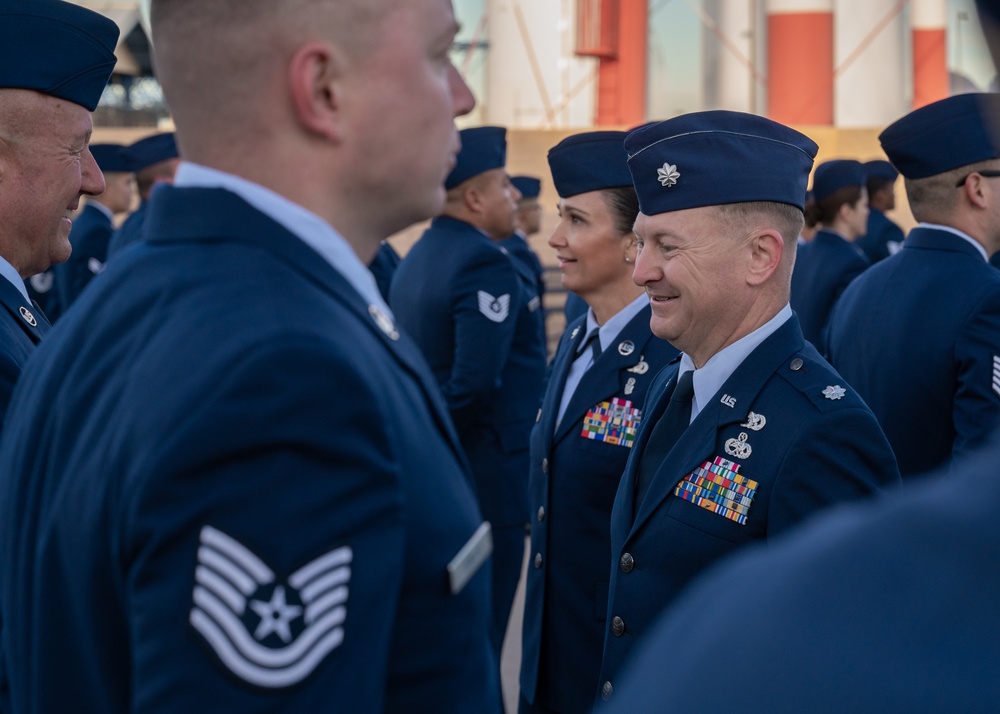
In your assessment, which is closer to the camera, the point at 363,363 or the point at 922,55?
the point at 363,363

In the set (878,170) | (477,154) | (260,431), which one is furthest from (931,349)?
(878,170)

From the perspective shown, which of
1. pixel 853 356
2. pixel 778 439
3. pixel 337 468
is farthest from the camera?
pixel 853 356

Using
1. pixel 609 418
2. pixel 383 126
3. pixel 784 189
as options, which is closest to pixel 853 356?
pixel 609 418

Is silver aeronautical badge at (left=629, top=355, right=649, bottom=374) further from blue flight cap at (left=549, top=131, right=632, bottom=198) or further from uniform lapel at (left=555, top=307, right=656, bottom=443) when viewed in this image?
blue flight cap at (left=549, top=131, right=632, bottom=198)

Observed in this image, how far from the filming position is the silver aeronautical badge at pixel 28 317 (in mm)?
2012

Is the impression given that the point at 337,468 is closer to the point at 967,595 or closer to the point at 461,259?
the point at 967,595

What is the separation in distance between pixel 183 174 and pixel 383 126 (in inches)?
7.8

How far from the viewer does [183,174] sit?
3.56 ft

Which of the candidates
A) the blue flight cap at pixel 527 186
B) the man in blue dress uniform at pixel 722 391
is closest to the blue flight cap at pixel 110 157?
the blue flight cap at pixel 527 186

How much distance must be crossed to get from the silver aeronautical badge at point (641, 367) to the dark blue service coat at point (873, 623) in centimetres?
204

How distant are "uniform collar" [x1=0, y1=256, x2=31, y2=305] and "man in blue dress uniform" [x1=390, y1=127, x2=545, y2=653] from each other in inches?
69.9

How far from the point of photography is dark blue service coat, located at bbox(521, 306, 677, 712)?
2.36 metres

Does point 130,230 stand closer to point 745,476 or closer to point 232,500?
point 745,476

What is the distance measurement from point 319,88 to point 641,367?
157cm
